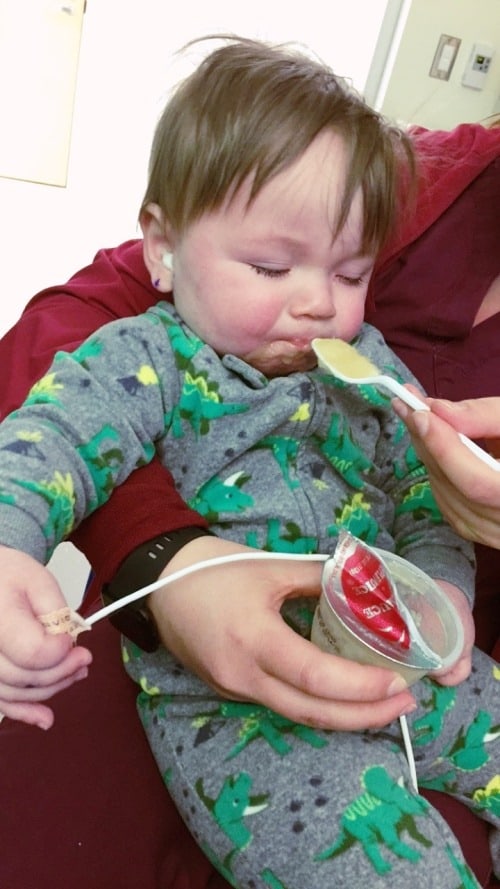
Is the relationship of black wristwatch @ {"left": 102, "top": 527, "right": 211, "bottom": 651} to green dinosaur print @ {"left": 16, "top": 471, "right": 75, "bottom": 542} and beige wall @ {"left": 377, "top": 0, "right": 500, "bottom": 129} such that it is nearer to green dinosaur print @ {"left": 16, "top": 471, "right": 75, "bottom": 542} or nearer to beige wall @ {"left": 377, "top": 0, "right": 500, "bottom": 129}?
green dinosaur print @ {"left": 16, "top": 471, "right": 75, "bottom": 542}

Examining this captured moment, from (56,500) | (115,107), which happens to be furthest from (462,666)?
(115,107)

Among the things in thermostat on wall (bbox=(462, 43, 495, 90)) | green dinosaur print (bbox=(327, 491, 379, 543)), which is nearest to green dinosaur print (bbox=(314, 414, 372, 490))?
green dinosaur print (bbox=(327, 491, 379, 543))

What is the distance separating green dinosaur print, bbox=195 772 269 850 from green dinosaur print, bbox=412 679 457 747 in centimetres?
17

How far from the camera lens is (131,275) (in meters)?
0.87

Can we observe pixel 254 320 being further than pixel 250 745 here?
Yes

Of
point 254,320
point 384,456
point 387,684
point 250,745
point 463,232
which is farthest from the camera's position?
point 463,232

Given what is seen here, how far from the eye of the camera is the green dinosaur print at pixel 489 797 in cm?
70

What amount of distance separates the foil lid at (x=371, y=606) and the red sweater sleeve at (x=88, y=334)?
15cm

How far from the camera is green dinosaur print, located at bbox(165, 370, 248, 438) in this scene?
726 mm

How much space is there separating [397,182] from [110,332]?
350mm

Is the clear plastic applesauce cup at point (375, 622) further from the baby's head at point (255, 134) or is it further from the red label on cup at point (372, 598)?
the baby's head at point (255, 134)

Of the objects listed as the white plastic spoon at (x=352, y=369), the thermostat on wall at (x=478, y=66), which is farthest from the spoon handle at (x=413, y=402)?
the thermostat on wall at (x=478, y=66)

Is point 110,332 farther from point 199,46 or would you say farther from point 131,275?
point 199,46

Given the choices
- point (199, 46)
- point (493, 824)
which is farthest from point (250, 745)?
point (199, 46)
